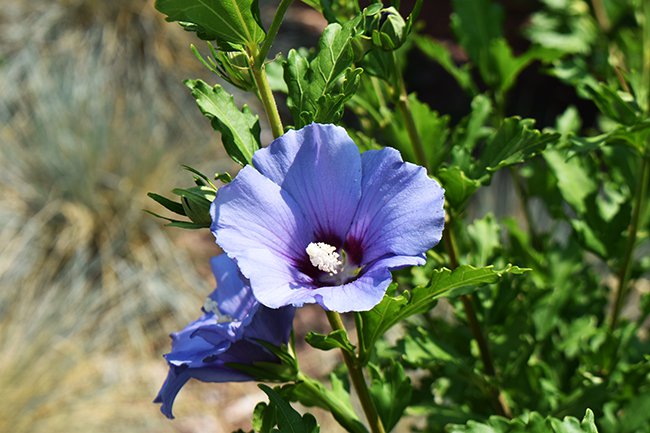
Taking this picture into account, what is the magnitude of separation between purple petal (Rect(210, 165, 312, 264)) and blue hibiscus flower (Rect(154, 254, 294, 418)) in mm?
55

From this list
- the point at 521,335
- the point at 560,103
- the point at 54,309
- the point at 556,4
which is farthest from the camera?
the point at 560,103

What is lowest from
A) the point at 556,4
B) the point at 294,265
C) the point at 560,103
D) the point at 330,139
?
the point at 560,103

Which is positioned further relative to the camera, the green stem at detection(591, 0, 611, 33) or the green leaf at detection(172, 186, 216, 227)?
the green stem at detection(591, 0, 611, 33)

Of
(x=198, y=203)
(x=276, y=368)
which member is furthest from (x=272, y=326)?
(x=198, y=203)

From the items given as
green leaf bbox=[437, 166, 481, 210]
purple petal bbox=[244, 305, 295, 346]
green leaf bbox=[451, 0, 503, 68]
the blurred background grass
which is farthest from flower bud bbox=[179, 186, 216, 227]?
the blurred background grass

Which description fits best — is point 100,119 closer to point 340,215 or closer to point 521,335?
point 521,335

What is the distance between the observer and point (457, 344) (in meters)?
1.09

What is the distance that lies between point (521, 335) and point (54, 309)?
1806mm

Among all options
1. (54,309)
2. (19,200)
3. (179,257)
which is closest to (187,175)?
(179,257)

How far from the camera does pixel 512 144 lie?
2.70 ft

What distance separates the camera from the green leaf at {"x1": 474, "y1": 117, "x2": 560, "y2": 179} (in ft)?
2.60

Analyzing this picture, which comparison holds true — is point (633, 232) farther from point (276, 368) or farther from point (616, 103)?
point (276, 368)

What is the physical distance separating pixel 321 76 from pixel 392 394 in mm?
326

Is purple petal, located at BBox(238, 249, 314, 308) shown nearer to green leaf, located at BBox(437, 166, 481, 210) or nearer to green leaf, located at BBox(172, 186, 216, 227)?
green leaf, located at BBox(172, 186, 216, 227)
